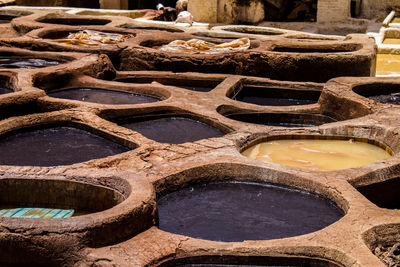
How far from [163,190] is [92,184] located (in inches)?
21.1

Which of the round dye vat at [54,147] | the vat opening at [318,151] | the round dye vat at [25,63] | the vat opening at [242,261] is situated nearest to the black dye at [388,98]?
the vat opening at [318,151]

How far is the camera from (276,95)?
767cm

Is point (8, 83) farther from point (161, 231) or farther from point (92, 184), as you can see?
point (161, 231)

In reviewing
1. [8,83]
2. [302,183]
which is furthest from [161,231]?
[8,83]

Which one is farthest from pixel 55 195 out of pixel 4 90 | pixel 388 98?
pixel 388 98

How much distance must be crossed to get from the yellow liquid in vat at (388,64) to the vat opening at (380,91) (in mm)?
2985

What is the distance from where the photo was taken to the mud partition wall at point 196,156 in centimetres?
339

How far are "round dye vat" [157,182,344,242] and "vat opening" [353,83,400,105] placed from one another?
3.15 m

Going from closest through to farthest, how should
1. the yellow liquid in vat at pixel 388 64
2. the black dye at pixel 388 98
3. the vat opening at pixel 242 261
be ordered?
the vat opening at pixel 242 261 < the black dye at pixel 388 98 < the yellow liquid in vat at pixel 388 64

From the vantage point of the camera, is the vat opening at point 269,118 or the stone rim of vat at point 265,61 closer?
the vat opening at point 269,118

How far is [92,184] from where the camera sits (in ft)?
13.6

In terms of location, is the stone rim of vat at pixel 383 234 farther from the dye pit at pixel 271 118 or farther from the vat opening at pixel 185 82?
the vat opening at pixel 185 82

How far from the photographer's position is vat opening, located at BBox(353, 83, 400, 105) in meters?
7.04

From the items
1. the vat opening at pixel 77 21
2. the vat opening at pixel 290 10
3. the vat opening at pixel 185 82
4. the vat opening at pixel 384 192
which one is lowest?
the vat opening at pixel 384 192
